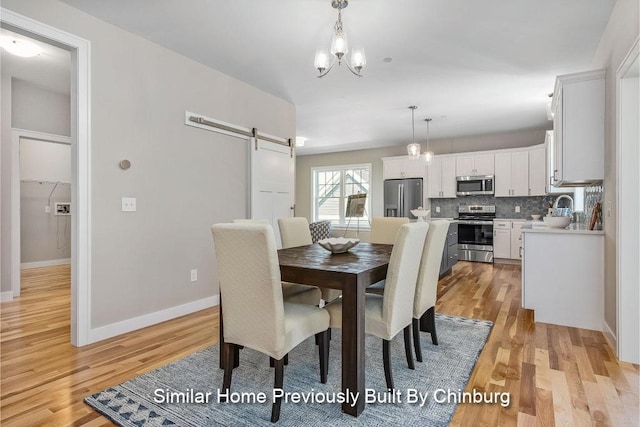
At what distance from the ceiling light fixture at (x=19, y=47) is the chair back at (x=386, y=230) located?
11.8 ft

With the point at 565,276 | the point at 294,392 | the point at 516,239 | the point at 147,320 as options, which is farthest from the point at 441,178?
the point at 294,392

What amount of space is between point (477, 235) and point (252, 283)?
5.76 metres

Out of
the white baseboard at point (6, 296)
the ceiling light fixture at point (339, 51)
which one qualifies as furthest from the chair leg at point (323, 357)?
the white baseboard at point (6, 296)

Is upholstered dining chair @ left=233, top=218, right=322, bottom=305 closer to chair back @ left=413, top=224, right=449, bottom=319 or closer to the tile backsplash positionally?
chair back @ left=413, top=224, right=449, bottom=319

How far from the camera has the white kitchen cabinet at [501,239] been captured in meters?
6.23

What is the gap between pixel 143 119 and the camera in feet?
9.98

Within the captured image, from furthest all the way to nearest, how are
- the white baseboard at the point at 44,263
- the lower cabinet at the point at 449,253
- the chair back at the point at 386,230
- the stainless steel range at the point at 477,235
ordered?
1. the stainless steel range at the point at 477,235
2. the white baseboard at the point at 44,263
3. the lower cabinet at the point at 449,253
4. the chair back at the point at 386,230

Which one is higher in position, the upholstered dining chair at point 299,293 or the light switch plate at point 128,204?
the light switch plate at point 128,204

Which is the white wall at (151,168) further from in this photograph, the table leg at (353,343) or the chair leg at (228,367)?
the table leg at (353,343)

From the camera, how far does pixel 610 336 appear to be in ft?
8.59

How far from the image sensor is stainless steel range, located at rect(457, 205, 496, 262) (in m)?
6.35

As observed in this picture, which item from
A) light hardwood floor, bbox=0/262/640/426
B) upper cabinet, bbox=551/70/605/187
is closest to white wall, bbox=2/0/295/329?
light hardwood floor, bbox=0/262/640/426

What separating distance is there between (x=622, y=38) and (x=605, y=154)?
2.95ft

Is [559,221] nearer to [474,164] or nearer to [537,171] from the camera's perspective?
[537,171]
